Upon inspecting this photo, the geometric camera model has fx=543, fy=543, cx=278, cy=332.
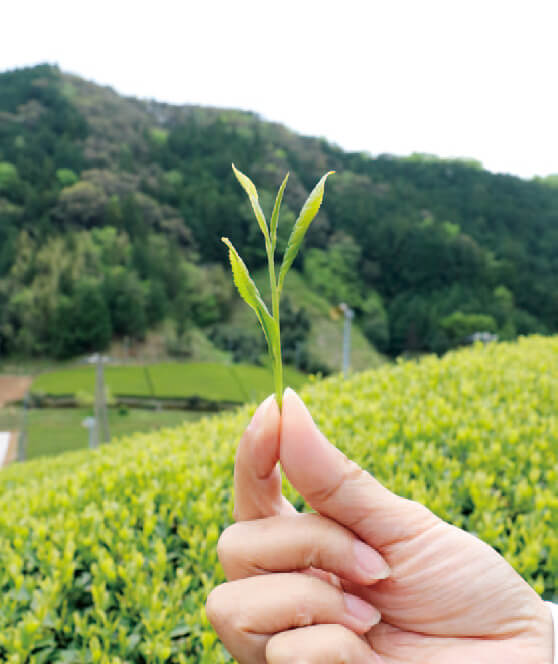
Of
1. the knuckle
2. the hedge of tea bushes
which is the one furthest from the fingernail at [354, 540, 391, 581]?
the hedge of tea bushes

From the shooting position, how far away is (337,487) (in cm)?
107

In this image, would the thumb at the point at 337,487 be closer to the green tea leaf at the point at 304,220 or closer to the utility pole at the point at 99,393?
the green tea leaf at the point at 304,220

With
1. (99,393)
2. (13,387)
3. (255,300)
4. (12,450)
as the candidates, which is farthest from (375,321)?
(255,300)

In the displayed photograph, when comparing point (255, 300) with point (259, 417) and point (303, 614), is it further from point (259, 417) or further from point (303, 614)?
point (303, 614)

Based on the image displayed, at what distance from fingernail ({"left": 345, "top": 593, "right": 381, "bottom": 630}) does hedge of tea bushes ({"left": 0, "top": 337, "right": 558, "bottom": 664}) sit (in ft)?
2.53

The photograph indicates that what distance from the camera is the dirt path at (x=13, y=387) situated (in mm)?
36562

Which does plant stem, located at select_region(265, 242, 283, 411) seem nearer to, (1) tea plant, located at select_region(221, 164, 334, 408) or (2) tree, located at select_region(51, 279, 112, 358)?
(1) tea plant, located at select_region(221, 164, 334, 408)

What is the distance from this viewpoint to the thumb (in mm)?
1047

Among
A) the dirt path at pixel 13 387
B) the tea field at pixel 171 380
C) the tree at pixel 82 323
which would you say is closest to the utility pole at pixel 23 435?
the tea field at pixel 171 380

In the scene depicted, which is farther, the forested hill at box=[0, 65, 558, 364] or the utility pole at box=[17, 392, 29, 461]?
the forested hill at box=[0, 65, 558, 364]

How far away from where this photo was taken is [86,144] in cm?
6112

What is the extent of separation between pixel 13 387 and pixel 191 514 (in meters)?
41.0

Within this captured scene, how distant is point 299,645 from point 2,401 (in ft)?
130

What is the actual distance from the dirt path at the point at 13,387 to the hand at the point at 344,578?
125 ft
